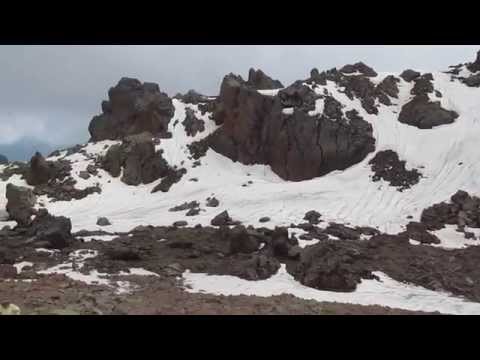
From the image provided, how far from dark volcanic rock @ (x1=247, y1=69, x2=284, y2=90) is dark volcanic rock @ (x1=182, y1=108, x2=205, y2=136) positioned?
8097 millimetres

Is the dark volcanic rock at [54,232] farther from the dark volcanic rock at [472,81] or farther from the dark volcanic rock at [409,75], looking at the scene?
the dark volcanic rock at [472,81]

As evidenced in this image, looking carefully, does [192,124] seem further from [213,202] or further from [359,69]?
[359,69]

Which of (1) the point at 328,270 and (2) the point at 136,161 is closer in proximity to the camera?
(1) the point at 328,270

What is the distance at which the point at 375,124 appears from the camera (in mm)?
46750

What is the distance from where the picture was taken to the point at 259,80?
55.9 metres

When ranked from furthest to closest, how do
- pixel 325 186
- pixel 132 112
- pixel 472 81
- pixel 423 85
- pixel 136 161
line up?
pixel 132 112 → pixel 472 81 → pixel 423 85 → pixel 136 161 → pixel 325 186

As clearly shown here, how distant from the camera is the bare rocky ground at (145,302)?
1247cm

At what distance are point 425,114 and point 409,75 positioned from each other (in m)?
10.5

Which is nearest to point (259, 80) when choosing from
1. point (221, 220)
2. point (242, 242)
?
point (221, 220)

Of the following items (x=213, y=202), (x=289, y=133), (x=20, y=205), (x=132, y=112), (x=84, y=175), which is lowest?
(x=84, y=175)

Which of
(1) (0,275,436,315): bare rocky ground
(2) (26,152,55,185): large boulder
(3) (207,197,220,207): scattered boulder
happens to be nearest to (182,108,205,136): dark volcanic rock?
(3) (207,197,220,207): scattered boulder

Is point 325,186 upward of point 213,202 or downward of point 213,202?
upward

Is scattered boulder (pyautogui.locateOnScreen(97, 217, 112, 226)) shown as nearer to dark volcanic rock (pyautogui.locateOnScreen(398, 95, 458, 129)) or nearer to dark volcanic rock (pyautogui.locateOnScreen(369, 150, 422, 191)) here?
dark volcanic rock (pyautogui.locateOnScreen(369, 150, 422, 191))
